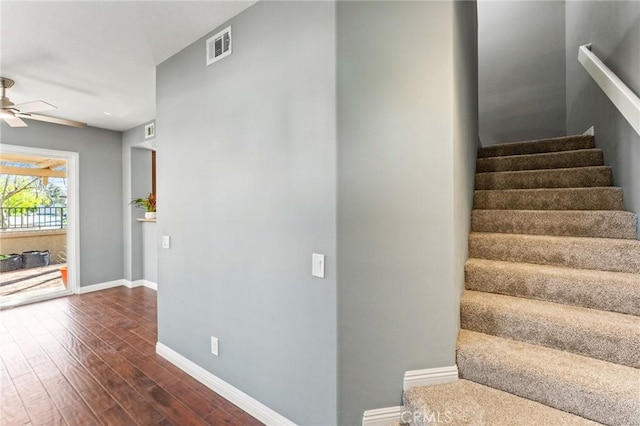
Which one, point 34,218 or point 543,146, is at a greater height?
point 543,146

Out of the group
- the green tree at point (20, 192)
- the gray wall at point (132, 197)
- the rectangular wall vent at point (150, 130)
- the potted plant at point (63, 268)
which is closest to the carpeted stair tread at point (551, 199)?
the rectangular wall vent at point (150, 130)

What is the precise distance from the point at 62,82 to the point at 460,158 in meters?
3.93

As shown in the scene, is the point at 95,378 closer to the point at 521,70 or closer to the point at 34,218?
the point at 34,218

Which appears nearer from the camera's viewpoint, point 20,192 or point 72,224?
point 72,224

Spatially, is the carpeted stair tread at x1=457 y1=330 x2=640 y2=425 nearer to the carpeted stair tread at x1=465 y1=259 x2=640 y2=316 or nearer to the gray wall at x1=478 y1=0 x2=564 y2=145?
the carpeted stair tread at x1=465 y1=259 x2=640 y2=316

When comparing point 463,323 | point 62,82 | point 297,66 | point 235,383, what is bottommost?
point 235,383

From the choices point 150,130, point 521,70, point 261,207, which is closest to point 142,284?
point 150,130

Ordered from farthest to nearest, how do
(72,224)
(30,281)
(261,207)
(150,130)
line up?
(30,281)
(72,224)
(150,130)
(261,207)

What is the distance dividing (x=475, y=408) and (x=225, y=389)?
5.41ft

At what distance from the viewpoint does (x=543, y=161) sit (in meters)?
2.79

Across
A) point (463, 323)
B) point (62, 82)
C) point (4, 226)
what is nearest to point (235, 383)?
point (463, 323)

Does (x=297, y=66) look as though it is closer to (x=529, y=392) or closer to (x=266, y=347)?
(x=266, y=347)

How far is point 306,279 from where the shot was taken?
163 cm

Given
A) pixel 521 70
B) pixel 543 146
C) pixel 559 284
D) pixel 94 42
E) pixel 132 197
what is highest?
pixel 521 70
